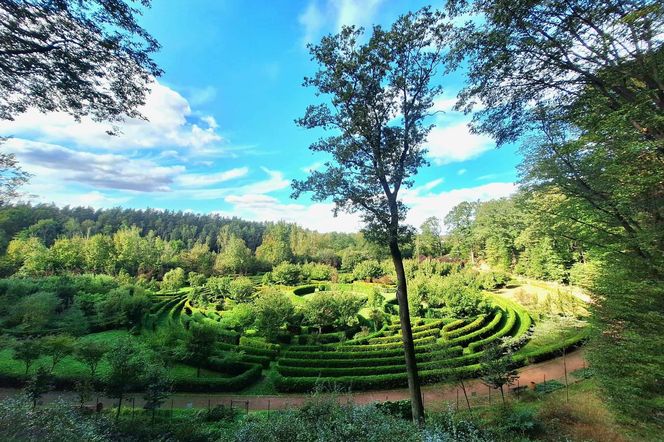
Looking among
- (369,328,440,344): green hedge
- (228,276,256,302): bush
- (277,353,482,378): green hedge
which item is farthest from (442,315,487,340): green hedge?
(228,276,256,302): bush

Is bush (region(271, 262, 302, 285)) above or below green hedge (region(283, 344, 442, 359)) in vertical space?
above

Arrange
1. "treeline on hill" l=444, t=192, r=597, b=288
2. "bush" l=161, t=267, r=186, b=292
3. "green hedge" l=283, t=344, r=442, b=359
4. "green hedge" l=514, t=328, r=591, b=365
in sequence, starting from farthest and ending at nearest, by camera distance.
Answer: "bush" l=161, t=267, r=186, b=292 < "treeline on hill" l=444, t=192, r=597, b=288 < "green hedge" l=283, t=344, r=442, b=359 < "green hedge" l=514, t=328, r=591, b=365

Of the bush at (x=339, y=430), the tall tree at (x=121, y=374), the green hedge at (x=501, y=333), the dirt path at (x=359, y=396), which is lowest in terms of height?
the dirt path at (x=359, y=396)

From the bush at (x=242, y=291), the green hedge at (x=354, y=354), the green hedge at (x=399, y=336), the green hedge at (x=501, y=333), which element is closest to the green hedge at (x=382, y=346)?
the green hedge at (x=354, y=354)

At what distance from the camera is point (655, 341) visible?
6.61 m

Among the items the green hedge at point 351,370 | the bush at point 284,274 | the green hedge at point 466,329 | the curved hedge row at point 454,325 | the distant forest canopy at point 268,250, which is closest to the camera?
the green hedge at point 351,370

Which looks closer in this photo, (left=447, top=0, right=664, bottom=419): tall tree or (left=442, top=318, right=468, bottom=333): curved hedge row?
(left=447, top=0, right=664, bottom=419): tall tree

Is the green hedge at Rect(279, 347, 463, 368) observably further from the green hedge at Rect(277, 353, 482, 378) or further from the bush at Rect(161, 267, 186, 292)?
the bush at Rect(161, 267, 186, 292)

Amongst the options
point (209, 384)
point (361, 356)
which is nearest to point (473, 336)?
point (361, 356)

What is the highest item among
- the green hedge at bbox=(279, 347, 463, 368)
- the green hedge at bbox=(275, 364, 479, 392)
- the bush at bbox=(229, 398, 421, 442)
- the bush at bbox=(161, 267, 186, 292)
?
the bush at bbox=(161, 267, 186, 292)

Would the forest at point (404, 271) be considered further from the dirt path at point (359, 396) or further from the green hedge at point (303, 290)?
the green hedge at point (303, 290)

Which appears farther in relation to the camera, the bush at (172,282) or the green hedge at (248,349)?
the bush at (172,282)

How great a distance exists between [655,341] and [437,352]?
29.5 feet

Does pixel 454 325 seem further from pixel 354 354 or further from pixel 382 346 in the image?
pixel 354 354
